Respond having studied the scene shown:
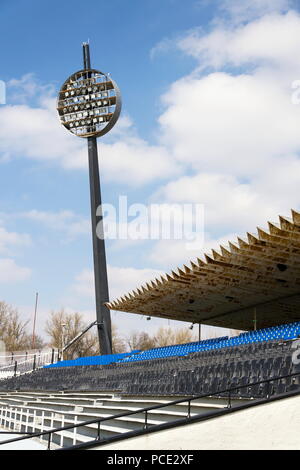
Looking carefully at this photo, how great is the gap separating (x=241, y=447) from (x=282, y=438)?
66 cm

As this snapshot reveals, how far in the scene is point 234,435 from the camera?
7535mm

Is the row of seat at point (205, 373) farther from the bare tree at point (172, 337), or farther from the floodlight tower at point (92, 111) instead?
the bare tree at point (172, 337)

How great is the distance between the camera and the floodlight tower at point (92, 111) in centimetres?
3378

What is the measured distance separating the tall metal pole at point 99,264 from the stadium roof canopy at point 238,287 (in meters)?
3.28

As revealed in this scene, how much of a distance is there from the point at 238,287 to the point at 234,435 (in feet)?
50.4

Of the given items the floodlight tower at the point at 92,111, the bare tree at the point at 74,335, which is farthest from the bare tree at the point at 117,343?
the floodlight tower at the point at 92,111

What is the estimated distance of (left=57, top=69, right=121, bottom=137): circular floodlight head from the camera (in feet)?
117

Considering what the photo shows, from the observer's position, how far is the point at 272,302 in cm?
2514

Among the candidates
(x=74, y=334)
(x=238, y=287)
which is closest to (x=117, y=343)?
(x=74, y=334)

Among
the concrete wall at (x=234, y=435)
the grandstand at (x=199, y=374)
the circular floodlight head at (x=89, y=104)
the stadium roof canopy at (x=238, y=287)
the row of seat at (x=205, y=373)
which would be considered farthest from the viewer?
the circular floodlight head at (x=89, y=104)

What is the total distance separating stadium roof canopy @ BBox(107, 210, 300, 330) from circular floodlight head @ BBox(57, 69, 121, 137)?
14.1m

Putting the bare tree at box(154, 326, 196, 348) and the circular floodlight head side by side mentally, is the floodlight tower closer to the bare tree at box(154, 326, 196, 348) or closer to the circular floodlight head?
the circular floodlight head

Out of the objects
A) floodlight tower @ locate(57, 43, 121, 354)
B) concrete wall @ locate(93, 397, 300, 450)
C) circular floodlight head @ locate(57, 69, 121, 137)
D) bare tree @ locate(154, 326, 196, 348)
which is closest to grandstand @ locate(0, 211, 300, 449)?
concrete wall @ locate(93, 397, 300, 450)
